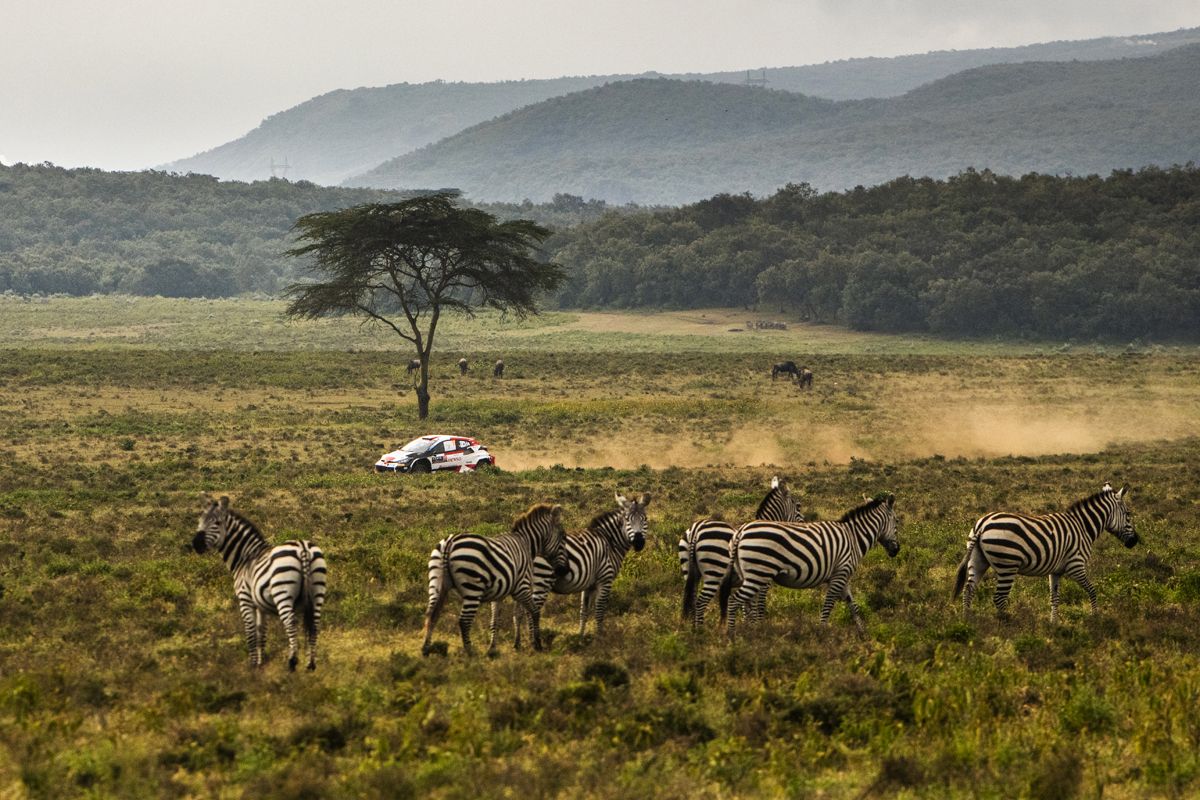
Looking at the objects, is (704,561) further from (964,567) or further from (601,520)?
(964,567)

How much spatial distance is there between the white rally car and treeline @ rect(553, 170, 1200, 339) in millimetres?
84591

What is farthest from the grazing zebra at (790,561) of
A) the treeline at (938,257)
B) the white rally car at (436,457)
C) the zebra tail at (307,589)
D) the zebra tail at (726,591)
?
the treeline at (938,257)

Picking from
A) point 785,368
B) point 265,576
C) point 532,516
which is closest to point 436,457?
point 532,516

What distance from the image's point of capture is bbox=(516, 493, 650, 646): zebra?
738 inches

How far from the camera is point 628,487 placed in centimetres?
3978

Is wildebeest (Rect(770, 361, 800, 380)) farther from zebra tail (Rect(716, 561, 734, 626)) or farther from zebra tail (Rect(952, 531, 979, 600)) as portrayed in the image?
zebra tail (Rect(716, 561, 734, 626))

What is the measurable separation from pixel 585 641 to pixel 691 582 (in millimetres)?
1795

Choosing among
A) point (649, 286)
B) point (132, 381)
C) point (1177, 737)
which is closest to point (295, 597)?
point (1177, 737)

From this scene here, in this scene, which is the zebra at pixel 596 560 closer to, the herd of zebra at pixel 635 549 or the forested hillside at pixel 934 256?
the herd of zebra at pixel 635 549

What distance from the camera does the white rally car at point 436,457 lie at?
43.9 meters

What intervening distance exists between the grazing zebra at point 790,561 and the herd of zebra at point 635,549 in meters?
0.02

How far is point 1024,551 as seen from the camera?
20.2 meters

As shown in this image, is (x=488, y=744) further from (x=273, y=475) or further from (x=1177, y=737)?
(x=273, y=475)

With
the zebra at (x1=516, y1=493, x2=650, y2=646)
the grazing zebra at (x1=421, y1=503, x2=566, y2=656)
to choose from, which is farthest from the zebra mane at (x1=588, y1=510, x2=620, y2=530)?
the grazing zebra at (x1=421, y1=503, x2=566, y2=656)
